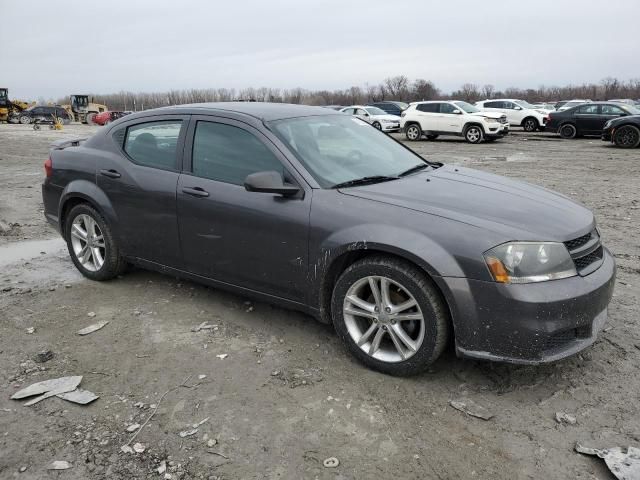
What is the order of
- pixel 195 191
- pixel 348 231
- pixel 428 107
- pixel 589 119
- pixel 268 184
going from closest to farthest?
pixel 348 231
pixel 268 184
pixel 195 191
pixel 589 119
pixel 428 107

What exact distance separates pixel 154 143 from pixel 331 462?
302cm

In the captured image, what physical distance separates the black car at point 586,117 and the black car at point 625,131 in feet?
9.18

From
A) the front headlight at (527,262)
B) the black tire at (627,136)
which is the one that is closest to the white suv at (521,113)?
the black tire at (627,136)

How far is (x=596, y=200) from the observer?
29.2 ft

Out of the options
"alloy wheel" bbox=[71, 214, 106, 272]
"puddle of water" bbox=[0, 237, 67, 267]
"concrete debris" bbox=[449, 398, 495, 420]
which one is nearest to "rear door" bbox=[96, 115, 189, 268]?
"alloy wheel" bbox=[71, 214, 106, 272]

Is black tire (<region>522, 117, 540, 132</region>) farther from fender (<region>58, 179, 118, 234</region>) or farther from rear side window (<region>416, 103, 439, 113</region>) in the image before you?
fender (<region>58, 179, 118, 234</region>)

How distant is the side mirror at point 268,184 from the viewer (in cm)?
354

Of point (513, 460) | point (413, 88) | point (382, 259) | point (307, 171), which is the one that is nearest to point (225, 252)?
point (307, 171)

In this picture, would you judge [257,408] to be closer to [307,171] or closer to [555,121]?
[307,171]

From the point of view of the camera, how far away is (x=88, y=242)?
505 cm

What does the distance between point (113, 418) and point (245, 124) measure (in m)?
2.17

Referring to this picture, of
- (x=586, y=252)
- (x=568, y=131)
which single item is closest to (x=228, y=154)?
(x=586, y=252)

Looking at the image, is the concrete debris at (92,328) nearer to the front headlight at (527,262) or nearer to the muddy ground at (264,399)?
the muddy ground at (264,399)

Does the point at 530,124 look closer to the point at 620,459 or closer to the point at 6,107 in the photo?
the point at 620,459
